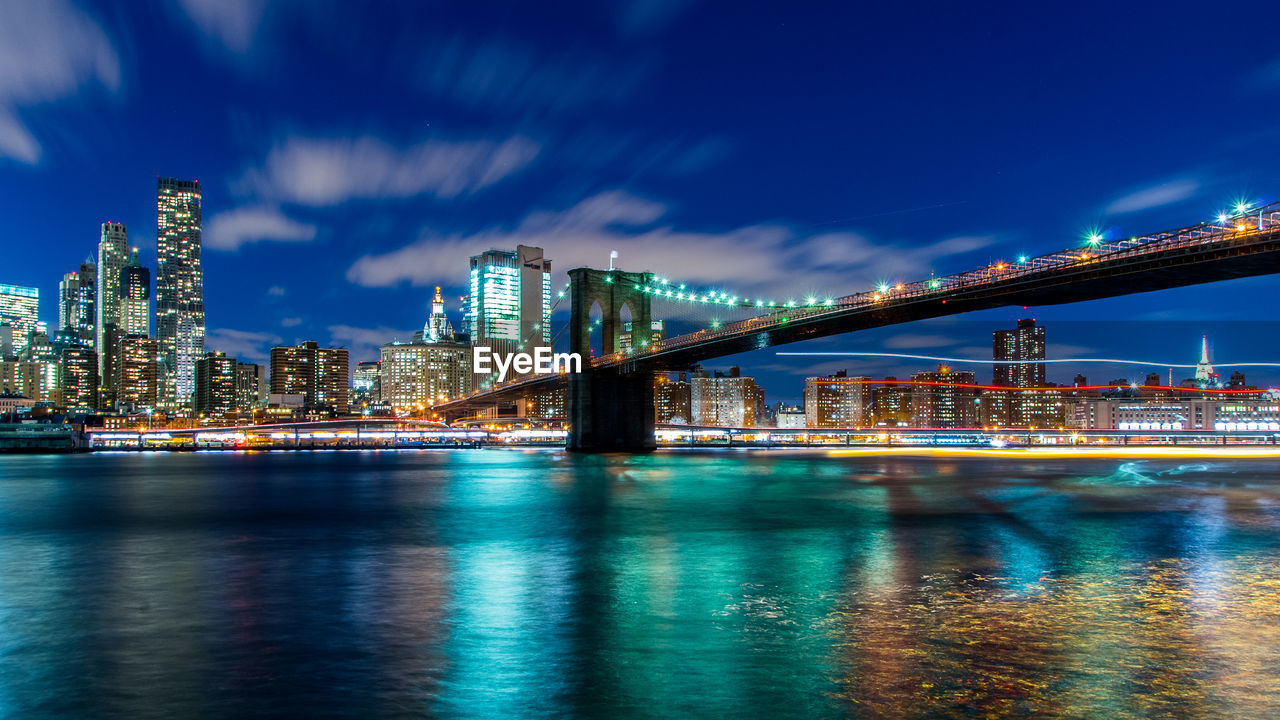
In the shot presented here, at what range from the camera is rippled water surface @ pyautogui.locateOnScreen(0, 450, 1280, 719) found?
9031 mm

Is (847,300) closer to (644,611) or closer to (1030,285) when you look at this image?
(1030,285)

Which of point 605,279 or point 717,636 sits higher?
Answer: point 605,279

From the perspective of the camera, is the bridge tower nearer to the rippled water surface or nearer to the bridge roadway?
the bridge roadway

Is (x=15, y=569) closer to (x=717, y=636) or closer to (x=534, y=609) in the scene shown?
(x=534, y=609)

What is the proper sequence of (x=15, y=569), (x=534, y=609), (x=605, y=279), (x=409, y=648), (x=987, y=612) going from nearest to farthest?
(x=409, y=648) < (x=987, y=612) < (x=534, y=609) < (x=15, y=569) < (x=605, y=279)

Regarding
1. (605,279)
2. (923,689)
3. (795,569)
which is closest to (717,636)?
(923,689)

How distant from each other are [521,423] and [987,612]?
142186 mm

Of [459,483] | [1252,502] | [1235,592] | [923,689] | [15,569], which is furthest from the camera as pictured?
[459,483]

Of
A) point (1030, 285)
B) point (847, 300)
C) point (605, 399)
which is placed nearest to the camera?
point (1030, 285)

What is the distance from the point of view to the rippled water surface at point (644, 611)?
9.03 m

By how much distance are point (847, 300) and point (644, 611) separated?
151 feet

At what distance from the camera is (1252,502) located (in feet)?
106

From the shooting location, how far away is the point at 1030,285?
43906mm

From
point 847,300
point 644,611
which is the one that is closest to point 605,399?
point 847,300
